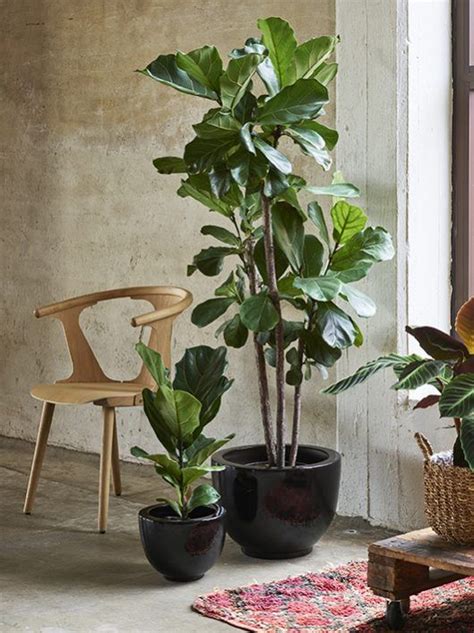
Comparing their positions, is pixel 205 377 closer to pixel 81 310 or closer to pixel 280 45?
pixel 81 310

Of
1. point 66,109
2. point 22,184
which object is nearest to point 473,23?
point 66,109

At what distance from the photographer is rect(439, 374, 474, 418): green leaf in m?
3.26

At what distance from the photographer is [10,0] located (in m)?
6.18

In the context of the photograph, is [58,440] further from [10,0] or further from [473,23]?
[473,23]

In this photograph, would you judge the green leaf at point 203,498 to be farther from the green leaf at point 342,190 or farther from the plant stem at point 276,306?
the green leaf at point 342,190

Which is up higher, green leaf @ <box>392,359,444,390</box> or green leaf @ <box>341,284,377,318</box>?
green leaf @ <box>341,284,377,318</box>

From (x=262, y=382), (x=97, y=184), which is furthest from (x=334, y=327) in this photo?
(x=97, y=184)

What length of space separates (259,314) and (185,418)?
408 mm

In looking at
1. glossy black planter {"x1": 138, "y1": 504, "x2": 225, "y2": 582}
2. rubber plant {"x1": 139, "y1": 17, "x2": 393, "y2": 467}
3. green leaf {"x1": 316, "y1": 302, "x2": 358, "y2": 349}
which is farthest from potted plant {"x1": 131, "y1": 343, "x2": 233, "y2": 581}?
green leaf {"x1": 316, "y1": 302, "x2": 358, "y2": 349}

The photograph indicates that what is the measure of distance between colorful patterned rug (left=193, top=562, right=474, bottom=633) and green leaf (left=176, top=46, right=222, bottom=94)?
→ 158cm

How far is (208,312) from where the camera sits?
4180 mm

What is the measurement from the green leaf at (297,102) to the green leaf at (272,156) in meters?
0.07

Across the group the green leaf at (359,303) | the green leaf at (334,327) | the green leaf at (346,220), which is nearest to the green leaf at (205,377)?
the green leaf at (334,327)

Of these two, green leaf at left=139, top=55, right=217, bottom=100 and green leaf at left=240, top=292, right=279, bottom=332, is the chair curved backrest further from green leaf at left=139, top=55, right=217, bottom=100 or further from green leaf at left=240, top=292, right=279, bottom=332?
green leaf at left=139, top=55, right=217, bottom=100
